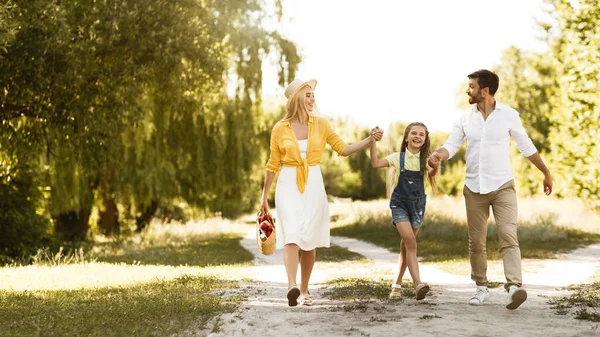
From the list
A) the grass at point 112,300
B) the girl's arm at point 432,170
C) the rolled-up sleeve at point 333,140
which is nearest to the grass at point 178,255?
the grass at point 112,300

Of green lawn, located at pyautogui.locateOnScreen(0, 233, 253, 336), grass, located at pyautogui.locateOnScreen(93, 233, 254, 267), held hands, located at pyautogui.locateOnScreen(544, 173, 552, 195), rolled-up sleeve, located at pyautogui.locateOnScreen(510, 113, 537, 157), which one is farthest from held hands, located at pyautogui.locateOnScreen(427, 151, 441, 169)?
grass, located at pyautogui.locateOnScreen(93, 233, 254, 267)

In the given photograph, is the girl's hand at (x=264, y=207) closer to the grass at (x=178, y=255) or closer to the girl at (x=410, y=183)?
the girl at (x=410, y=183)

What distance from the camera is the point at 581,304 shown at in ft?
24.6

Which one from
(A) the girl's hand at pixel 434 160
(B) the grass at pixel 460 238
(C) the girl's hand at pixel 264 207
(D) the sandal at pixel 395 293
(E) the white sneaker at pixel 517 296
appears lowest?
(B) the grass at pixel 460 238

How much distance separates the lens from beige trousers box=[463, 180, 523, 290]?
7.25 meters

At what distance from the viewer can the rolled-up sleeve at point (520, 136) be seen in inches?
294

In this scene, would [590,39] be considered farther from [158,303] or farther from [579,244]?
[158,303]

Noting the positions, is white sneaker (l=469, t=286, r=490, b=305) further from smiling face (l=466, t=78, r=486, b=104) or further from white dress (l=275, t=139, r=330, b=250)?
smiling face (l=466, t=78, r=486, b=104)

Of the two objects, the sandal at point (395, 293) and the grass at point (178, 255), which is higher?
the sandal at point (395, 293)

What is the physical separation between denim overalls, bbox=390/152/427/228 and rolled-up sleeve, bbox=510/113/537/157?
107 centimetres

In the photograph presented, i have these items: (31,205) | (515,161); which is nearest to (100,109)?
(31,205)

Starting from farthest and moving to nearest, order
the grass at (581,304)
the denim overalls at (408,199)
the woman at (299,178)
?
the denim overalls at (408,199) → the woman at (299,178) → the grass at (581,304)

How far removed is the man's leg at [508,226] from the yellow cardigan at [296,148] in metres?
1.88

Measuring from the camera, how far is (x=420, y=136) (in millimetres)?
7887
